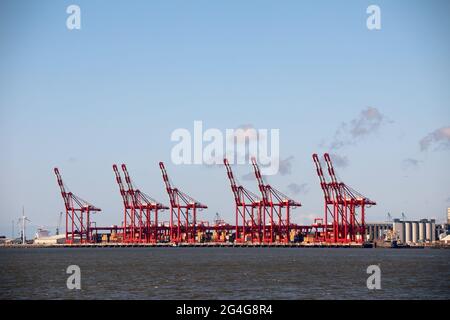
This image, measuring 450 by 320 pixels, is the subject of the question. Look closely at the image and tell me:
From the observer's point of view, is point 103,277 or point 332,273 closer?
point 103,277

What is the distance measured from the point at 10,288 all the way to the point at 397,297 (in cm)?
3310

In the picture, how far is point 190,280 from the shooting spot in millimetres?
76375

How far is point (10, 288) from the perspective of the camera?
223ft

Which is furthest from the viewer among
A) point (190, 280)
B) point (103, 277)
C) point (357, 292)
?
point (103, 277)
